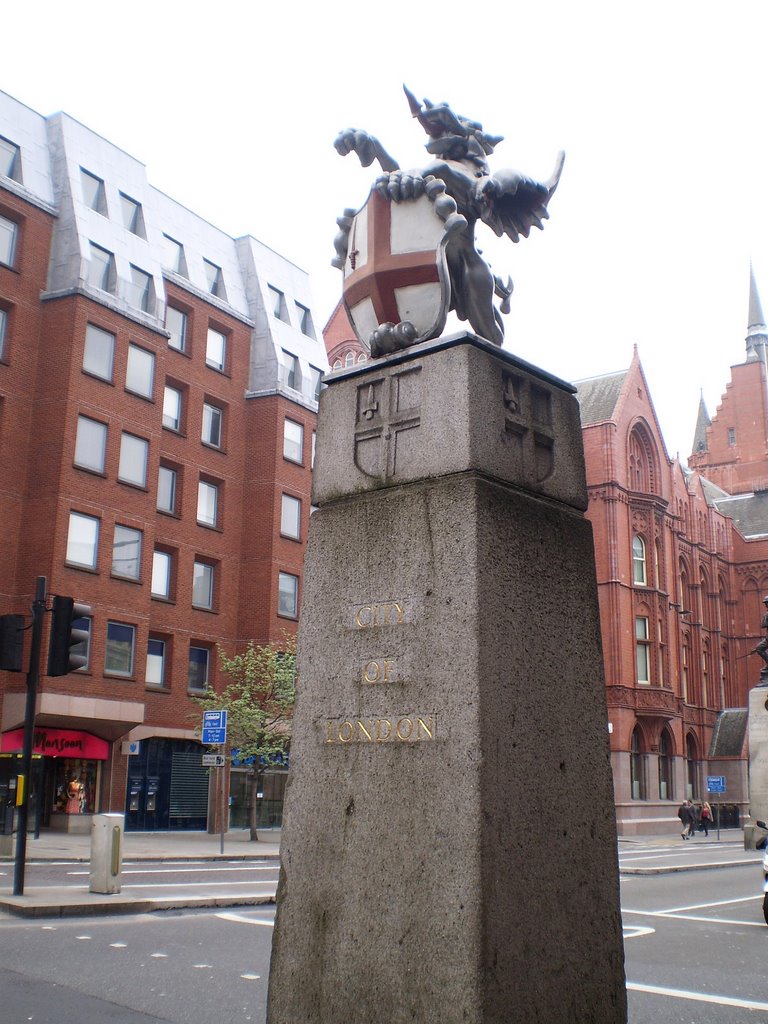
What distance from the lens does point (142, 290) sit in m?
38.7

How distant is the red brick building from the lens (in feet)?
113

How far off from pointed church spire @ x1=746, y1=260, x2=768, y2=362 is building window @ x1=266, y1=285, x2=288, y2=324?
5978 centimetres

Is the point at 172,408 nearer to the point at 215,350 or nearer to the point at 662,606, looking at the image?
the point at 215,350

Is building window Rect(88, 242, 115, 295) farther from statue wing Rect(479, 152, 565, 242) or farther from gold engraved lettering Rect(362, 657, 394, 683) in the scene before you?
gold engraved lettering Rect(362, 657, 394, 683)

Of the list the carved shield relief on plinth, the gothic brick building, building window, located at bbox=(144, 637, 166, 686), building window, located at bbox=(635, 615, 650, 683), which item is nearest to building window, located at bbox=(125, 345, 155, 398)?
building window, located at bbox=(144, 637, 166, 686)

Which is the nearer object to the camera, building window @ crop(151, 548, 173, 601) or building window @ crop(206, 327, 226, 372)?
building window @ crop(151, 548, 173, 601)

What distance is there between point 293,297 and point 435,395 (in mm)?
44058

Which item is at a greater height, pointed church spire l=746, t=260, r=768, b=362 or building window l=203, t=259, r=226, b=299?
pointed church spire l=746, t=260, r=768, b=362

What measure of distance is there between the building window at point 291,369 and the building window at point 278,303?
6.73ft

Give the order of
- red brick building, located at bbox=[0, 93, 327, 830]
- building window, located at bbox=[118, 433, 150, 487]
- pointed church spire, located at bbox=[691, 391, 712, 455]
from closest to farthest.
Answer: red brick building, located at bbox=[0, 93, 327, 830]
building window, located at bbox=[118, 433, 150, 487]
pointed church spire, located at bbox=[691, 391, 712, 455]

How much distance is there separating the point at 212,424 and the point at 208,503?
3.26m

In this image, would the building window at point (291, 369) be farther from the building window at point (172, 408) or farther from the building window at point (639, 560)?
the building window at point (639, 560)

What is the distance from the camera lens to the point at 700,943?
12.2 metres

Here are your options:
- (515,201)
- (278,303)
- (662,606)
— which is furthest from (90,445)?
(662,606)
